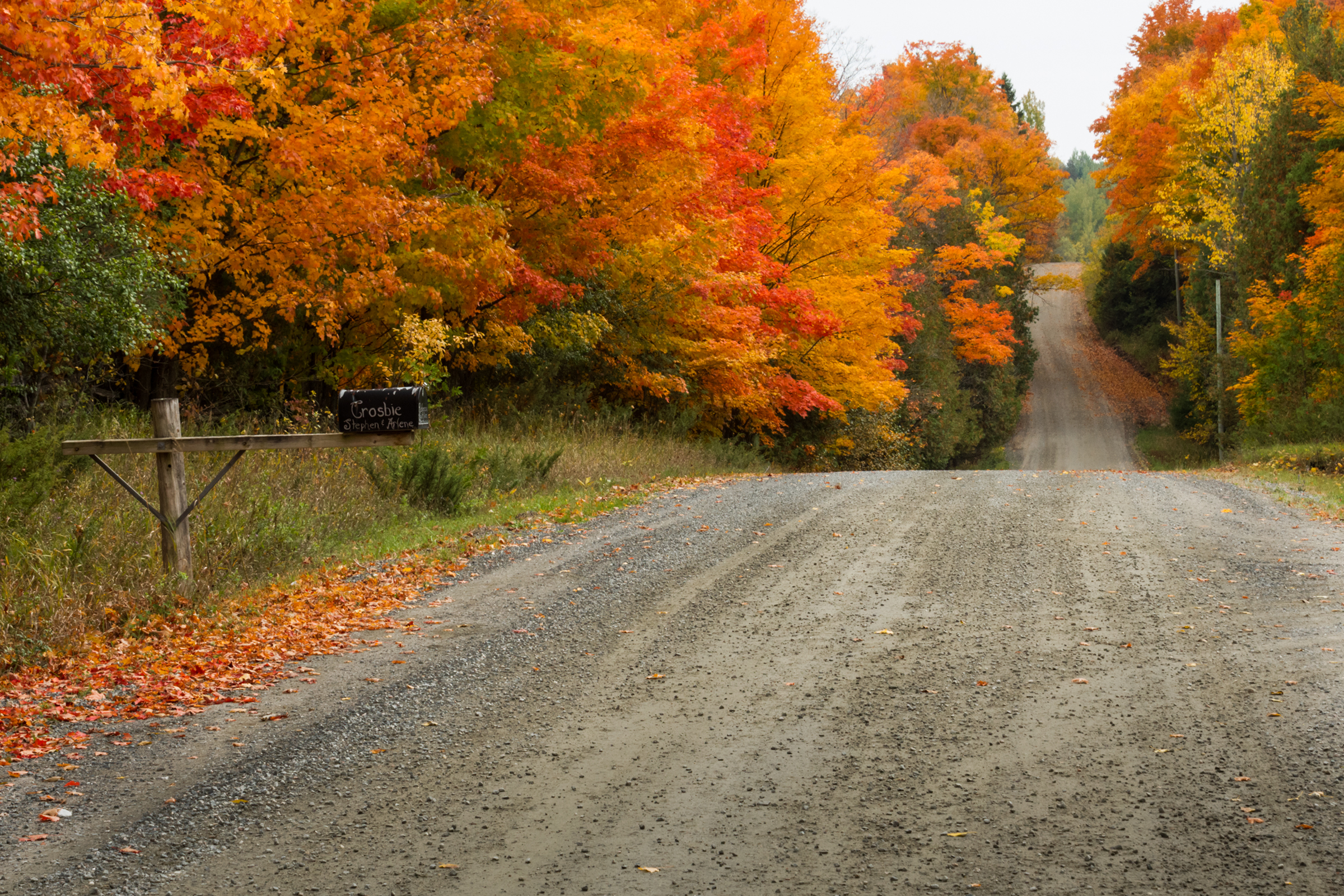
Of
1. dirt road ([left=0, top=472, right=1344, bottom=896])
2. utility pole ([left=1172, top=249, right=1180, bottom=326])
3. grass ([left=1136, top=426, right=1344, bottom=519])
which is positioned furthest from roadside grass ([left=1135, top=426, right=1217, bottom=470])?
dirt road ([left=0, top=472, right=1344, bottom=896])

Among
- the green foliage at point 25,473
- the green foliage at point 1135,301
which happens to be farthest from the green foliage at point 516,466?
the green foliage at point 1135,301

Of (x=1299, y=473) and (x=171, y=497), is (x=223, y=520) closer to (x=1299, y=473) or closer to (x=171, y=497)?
(x=171, y=497)

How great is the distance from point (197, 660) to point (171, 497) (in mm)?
1858

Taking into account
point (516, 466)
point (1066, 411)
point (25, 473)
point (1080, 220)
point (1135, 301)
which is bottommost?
point (1066, 411)

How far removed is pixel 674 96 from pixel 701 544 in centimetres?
891

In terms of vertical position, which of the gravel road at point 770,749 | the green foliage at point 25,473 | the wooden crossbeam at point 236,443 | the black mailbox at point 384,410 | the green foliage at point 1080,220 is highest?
the green foliage at point 1080,220

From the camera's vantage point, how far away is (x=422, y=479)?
40.1 feet

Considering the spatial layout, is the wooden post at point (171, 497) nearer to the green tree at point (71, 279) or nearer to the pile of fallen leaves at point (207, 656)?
the pile of fallen leaves at point (207, 656)

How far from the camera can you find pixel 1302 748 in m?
4.76

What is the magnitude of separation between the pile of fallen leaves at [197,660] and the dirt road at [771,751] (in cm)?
27

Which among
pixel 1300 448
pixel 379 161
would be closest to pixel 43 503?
pixel 379 161

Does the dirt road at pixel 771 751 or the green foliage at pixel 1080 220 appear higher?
the green foliage at pixel 1080 220

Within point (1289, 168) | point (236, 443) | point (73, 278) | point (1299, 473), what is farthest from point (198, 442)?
point (1289, 168)

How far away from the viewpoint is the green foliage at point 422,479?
39.8ft
